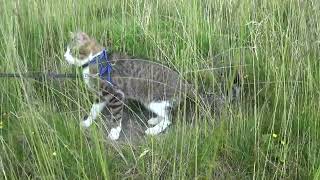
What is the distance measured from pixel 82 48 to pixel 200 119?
89cm

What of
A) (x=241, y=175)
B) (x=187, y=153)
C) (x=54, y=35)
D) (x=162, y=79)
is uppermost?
(x=54, y=35)

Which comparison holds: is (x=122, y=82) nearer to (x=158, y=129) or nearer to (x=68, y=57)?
(x=68, y=57)

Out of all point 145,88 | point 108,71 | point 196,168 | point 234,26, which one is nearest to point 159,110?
point 145,88

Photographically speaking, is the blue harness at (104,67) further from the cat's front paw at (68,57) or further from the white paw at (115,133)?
the white paw at (115,133)

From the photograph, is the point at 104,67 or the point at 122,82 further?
the point at 122,82

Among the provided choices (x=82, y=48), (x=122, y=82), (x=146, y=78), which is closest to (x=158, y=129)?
(x=146, y=78)

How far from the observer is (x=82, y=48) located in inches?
102

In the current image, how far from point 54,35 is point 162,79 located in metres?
0.84

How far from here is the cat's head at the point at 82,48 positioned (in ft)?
8.29

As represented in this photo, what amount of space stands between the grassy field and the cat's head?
8 cm

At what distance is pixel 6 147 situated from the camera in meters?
2.02

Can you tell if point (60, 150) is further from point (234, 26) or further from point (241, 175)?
point (234, 26)

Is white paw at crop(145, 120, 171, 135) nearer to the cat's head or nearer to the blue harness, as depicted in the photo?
the blue harness

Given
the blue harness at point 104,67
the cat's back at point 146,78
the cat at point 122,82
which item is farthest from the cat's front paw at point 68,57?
the cat's back at point 146,78
